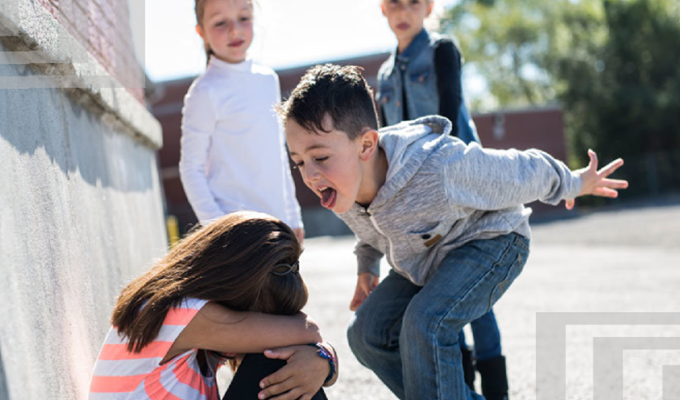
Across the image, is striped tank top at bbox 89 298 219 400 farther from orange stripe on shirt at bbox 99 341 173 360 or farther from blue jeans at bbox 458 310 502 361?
blue jeans at bbox 458 310 502 361

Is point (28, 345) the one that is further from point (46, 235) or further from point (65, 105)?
point (65, 105)

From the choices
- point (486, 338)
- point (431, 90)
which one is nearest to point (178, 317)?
point (486, 338)

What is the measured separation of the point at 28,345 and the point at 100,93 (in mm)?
1686

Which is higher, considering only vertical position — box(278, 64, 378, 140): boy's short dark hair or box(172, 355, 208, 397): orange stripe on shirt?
box(278, 64, 378, 140): boy's short dark hair

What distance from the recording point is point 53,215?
96.7 inches

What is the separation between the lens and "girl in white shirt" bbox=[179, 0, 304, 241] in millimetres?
3439

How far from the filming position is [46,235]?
2344 mm

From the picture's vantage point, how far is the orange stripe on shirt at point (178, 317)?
2.23 metres

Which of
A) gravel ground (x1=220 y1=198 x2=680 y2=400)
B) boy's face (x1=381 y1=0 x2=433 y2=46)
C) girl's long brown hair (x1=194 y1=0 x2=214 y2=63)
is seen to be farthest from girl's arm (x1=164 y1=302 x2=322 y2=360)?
boy's face (x1=381 y1=0 x2=433 y2=46)

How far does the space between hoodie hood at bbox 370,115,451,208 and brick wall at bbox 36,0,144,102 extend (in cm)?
135

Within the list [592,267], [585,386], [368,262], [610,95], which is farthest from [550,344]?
→ [610,95]

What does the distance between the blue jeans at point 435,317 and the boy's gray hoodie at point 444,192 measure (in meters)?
0.08

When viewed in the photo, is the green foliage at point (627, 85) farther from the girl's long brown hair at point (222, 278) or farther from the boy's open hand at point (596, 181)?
the girl's long brown hair at point (222, 278)

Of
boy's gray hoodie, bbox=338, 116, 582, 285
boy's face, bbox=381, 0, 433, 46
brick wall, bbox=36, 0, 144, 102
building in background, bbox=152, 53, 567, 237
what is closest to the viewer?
boy's gray hoodie, bbox=338, 116, 582, 285
